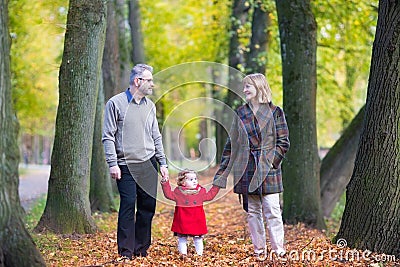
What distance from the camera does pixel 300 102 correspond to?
12.2 metres

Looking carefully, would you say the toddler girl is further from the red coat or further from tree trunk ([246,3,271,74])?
tree trunk ([246,3,271,74])

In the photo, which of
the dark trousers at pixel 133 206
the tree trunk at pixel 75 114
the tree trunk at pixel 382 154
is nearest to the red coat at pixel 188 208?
the dark trousers at pixel 133 206

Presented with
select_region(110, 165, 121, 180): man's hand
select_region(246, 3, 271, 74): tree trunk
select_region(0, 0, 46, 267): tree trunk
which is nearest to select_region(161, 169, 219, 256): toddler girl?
select_region(110, 165, 121, 180): man's hand

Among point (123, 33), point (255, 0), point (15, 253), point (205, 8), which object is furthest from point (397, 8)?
point (205, 8)

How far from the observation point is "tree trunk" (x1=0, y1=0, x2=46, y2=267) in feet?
19.7

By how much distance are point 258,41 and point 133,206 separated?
13.7m

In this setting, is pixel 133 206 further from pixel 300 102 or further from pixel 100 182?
pixel 100 182

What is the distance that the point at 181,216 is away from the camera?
8328 mm

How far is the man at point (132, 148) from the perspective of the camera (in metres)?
7.84

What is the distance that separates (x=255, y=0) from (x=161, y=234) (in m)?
9.21

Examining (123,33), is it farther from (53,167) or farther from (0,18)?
(0,18)

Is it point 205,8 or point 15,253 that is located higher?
point 205,8

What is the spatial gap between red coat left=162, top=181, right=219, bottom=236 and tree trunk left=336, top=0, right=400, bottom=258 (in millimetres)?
1911

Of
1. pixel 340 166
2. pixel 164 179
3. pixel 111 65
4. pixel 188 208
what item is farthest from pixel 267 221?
pixel 111 65
